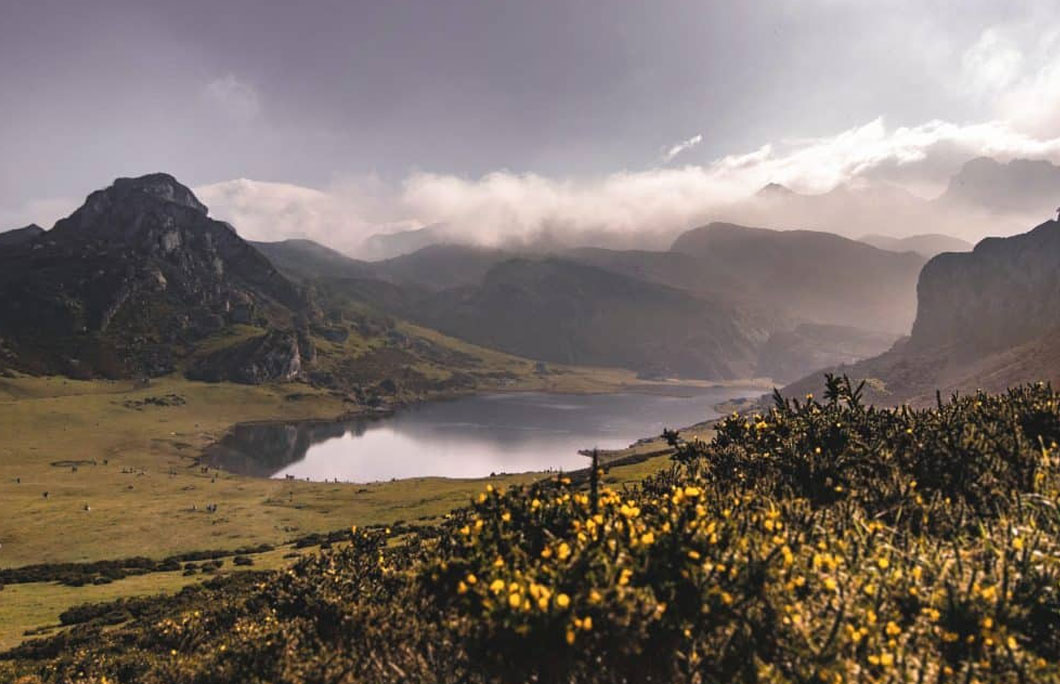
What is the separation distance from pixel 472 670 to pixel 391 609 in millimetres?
3160

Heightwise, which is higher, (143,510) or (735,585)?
(735,585)

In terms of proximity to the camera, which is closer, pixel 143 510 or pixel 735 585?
pixel 735 585

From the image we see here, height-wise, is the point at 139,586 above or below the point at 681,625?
below

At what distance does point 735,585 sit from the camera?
30.6 ft

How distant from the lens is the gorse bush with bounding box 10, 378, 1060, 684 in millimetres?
8453

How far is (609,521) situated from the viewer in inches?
436

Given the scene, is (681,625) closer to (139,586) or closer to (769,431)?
(769,431)

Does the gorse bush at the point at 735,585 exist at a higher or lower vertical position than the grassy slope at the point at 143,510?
higher

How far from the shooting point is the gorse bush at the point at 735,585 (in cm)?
845

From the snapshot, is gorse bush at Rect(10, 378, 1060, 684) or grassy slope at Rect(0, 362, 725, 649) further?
grassy slope at Rect(0, 362, 725, 649)

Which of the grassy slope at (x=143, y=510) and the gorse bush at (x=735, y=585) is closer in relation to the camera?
the gorse bush at (x=735, y=585)

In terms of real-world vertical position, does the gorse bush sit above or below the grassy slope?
above

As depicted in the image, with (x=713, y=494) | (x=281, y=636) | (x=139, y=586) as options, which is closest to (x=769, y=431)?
(x=713, y=494)

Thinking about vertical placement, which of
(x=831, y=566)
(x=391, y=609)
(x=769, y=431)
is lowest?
(x=391, y=609)
